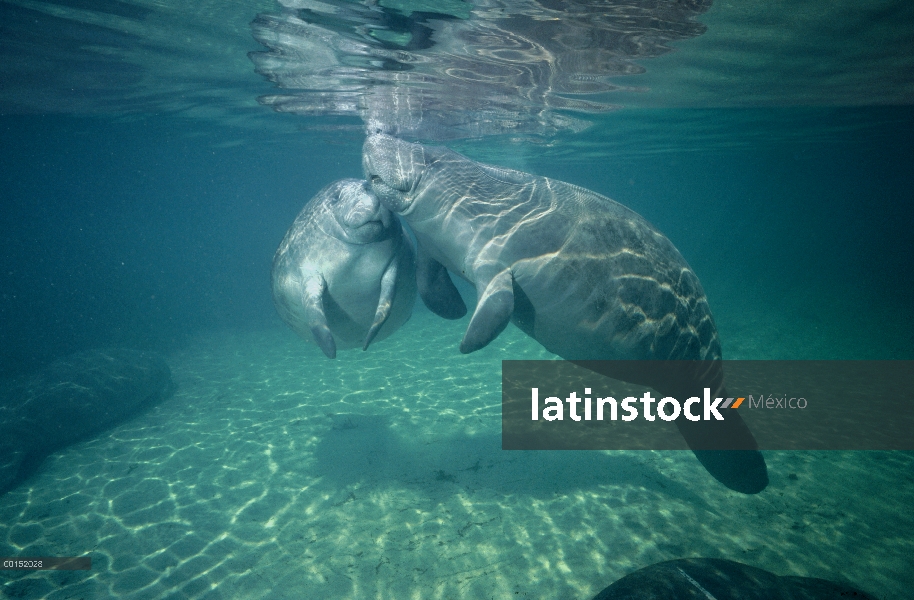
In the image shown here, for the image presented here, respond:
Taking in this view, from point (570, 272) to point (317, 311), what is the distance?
9.04ft

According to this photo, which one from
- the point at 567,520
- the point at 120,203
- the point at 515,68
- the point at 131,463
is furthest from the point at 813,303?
the point at 120,203

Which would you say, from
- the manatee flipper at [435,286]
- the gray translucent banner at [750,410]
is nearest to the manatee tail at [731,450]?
the gray translucent banner at [750,410]

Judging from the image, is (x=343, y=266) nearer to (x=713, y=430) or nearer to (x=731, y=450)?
(x=713, y=430)

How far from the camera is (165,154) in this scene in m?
25.4

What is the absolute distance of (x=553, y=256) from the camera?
12.7 ft

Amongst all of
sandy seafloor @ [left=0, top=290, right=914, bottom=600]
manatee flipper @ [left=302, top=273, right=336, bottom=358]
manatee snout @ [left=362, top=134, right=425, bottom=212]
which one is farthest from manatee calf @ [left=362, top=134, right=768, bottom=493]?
sandy seafloor @ [left=0, top=290, right=914, bottom=600]

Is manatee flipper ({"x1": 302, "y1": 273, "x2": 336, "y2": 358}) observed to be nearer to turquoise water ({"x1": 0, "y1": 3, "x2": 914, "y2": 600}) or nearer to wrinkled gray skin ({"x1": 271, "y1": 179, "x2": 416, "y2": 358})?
wrinkled gray skin ({"x1": 271, "y1": 179, "x2": 416, "y2": 358})

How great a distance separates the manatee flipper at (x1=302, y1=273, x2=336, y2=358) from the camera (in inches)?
172

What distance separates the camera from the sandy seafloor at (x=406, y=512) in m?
4.71

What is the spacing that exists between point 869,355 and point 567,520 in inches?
598

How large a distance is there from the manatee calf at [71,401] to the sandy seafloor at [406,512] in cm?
49

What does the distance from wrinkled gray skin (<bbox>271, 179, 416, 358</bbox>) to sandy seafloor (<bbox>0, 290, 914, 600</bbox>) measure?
8.86 ft

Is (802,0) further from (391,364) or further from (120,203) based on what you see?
(120,203)

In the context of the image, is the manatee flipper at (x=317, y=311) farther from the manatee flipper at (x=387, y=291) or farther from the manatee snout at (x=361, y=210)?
the manatee snout at (x=361, y=210)
